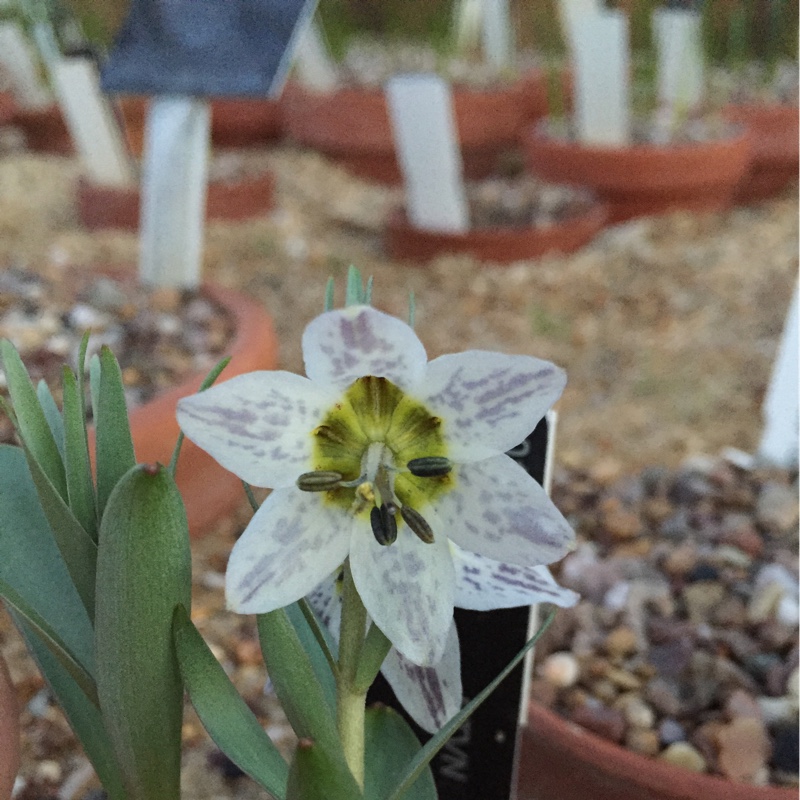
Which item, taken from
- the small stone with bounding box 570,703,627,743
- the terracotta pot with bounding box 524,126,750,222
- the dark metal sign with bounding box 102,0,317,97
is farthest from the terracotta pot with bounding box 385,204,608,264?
the small stone with bounding box 570,703,627,743

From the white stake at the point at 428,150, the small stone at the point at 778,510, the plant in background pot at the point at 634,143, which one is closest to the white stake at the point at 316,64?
the plant in background pot at the point at 634,143

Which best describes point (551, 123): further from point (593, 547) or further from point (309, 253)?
point (593, 547)

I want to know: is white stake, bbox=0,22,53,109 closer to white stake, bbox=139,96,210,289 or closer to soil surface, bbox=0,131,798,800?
soil surface, bbox=0,131,798,800

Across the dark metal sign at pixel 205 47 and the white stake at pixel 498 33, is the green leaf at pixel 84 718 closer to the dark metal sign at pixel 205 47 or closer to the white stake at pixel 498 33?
the dark metal sign at pixel 205 47

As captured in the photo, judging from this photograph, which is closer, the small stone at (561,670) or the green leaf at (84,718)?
the green leaf at (84,718)

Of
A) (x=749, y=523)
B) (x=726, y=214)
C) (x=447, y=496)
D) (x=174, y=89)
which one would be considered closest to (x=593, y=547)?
(x=749, y=523)

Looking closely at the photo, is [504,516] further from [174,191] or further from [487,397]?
[174,191]
